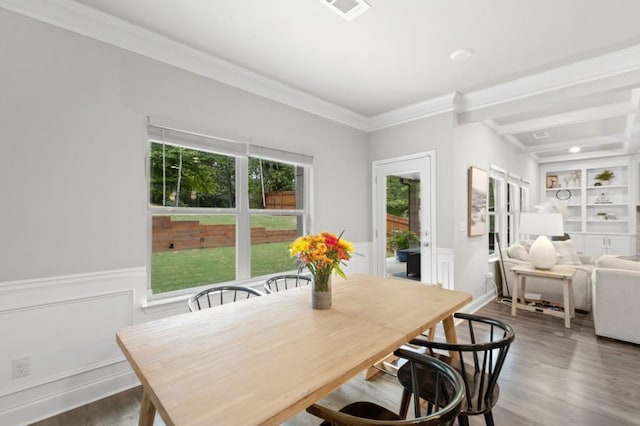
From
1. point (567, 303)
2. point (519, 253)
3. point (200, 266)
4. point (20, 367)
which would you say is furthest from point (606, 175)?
point (20, 367)

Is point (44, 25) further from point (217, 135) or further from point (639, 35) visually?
point (639, 35)

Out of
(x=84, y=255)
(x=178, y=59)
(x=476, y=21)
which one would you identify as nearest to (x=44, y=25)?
(x=178, y=59)

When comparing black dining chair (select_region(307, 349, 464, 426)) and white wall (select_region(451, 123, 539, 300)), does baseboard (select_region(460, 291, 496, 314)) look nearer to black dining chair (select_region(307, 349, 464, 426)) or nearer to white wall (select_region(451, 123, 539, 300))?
white wall (select_region(451, 123, 539, 300))

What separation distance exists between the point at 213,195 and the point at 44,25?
5.30 feet

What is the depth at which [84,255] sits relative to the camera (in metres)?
2.13

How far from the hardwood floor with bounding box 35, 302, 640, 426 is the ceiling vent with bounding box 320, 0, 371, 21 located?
2.70m

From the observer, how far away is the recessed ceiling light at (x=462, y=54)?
2648 millimetres

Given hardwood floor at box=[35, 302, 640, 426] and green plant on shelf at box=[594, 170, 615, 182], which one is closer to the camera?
hardwood floor at box=[35, 302, 640, 426]

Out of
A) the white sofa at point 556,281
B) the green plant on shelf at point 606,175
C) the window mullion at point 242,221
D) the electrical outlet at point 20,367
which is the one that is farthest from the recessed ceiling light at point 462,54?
the green plant on shelf at point 606,175

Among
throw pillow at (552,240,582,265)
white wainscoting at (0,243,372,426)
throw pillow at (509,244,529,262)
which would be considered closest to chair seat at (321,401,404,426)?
white wainscoting at (0,243,372,426)

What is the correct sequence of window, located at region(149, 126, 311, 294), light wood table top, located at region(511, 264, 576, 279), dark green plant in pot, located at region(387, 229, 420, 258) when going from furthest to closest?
1. dark green plant in pot, located at region(387, 229, 420, 258)
2. light wood table top, located at region(511, 264, 576, 279)
3. window, located at region(149, 126, 311, 294)

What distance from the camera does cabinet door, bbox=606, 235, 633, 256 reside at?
6.39m

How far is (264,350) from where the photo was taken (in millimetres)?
1244

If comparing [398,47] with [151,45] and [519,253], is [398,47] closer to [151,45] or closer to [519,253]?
[151,45]
